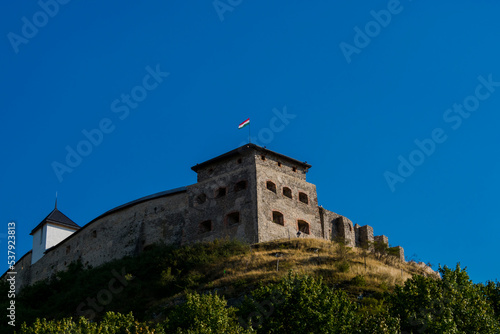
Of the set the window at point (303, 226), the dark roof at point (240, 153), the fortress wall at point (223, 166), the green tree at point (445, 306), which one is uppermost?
the dark roof at point (240, 153)

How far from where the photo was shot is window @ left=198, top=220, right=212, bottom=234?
46550 millimetres

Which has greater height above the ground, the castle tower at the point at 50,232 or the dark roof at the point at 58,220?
the dark roof at the point at 58,220

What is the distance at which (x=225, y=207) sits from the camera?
152 feet

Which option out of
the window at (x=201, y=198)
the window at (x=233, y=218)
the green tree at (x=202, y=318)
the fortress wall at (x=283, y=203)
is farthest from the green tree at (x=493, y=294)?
the window at (x=201, y=198)

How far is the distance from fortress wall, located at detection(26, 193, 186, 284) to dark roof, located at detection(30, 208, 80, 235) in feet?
17.7

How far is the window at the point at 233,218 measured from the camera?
150ft

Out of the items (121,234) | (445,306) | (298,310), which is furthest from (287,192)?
(445,306)

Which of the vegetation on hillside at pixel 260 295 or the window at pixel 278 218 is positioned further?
the window at pixel 278 218

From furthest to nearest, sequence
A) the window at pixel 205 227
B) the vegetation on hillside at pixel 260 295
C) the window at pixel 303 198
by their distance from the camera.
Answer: the window at pixel 303 198
the window at pixel 205 227
the vegetation on hillside at pixel 260 295

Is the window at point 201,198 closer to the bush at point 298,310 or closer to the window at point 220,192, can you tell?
the window at point 220,192

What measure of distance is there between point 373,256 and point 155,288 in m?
12.9

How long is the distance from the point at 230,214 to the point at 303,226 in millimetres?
5132

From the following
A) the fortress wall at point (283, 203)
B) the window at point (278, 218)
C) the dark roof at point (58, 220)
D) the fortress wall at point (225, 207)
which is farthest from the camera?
the dark roof at point (58, 220)

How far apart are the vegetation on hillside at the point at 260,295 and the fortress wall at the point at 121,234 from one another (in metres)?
2.02
